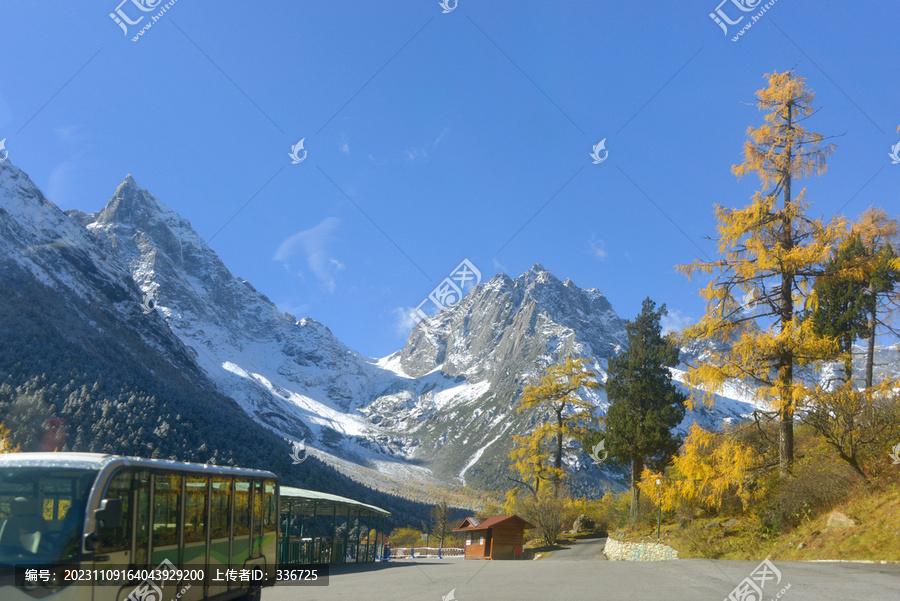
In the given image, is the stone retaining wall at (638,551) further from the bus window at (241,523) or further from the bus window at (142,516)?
the bus window at (142,516)

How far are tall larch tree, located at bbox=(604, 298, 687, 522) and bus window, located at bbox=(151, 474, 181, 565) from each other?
2464 cm

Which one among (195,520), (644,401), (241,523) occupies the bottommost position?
(241,523)

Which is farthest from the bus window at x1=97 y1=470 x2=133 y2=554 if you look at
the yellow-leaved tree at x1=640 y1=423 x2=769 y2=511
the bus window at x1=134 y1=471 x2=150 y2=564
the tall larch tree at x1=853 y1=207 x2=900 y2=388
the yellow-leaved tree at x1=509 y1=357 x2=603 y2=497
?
the yellow-leaved tree at x1=509 y1=357 x2=603 y2=497

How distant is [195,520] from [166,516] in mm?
863

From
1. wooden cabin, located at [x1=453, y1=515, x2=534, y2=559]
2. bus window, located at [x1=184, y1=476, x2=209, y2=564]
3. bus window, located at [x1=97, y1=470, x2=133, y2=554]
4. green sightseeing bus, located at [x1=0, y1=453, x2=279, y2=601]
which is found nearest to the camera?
green sightseeing bus, located at [x1=0, y1=453, x2=279, y2=601]

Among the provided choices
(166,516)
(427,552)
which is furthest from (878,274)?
(427,552)

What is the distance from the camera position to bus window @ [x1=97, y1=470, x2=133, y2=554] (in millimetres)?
7766

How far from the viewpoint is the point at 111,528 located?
789 centimetres

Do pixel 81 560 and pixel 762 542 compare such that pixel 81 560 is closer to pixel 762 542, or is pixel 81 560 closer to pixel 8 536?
pixel 8 536

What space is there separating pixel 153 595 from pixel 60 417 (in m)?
67.4

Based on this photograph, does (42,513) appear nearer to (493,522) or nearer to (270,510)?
(270,510)

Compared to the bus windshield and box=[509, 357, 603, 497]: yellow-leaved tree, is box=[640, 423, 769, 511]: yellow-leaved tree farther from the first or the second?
the bus windshield

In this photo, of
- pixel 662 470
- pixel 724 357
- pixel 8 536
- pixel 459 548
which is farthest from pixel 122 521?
pixel 459 548

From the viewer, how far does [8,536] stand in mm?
7465
